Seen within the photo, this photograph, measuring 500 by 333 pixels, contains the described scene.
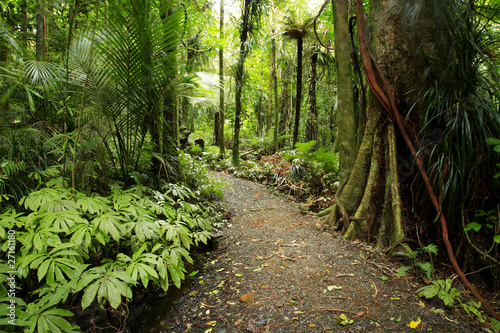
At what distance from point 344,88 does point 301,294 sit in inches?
115

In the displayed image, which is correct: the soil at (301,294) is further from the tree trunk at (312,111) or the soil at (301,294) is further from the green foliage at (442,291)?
the tree trunk at (312,111)

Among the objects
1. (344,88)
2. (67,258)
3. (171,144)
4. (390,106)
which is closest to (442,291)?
(390,106)

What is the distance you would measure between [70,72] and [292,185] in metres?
4.71

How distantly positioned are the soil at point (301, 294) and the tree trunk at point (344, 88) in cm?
121

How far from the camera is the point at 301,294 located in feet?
6.62

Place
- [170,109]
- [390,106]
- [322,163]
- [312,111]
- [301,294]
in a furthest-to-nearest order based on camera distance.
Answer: [312,111], [322,163], [170,109], [390,106], [301,294]

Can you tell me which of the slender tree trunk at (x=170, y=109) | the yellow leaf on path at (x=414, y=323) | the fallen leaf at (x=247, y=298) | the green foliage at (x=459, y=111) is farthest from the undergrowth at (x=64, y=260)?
the green foliage at (x=459, y=111)

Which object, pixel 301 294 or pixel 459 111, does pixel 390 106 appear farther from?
pixel 301 294

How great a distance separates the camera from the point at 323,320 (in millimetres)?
1737

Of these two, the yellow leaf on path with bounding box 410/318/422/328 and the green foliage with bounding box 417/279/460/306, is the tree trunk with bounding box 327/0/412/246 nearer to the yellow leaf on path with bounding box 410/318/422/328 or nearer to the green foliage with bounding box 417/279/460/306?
the green foliage with bounding box 417/279/460/306

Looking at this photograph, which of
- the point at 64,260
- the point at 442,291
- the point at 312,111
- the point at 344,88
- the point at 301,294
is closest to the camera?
the point at 64,260

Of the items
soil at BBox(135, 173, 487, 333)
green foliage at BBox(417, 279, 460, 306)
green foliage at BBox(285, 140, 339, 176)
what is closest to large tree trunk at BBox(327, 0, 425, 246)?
soil at BBox(135, 173, 487, 333)

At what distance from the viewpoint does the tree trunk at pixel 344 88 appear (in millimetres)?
3467

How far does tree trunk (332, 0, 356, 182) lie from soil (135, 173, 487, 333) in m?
1.21
